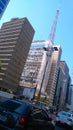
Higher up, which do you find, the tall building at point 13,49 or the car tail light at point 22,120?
the tall building at point 13,49

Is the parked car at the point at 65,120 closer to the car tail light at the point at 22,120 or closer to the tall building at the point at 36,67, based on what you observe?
the car tail light at the point at 22,120

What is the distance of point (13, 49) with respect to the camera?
378 feet

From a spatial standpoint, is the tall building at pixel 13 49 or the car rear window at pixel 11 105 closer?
the car rear window at pixel 11 105

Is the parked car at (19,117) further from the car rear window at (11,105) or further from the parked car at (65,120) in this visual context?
the parked car at (65,120)

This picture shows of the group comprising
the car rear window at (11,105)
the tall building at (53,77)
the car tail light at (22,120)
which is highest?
the tall building at (53,77)

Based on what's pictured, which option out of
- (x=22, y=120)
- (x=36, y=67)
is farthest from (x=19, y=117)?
(x=36, y=67)

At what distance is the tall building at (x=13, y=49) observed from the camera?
361ft

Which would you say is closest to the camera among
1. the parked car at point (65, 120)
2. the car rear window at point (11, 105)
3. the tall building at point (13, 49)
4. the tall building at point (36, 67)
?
the car rear window at point (11, 105)

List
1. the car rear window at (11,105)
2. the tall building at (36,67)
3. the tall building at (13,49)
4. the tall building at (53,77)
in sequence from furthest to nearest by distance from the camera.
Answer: the tall building at (53,77), the tall building at (36,67), the tall building at (13,49), the car rear window at (11,105)

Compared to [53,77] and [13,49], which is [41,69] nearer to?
[53,77]

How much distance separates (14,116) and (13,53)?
107m

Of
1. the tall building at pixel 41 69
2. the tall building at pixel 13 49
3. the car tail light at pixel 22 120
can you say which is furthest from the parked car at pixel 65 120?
the tall building at pixel 41 69

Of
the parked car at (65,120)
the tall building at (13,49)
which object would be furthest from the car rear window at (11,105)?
the tall building at (13,49)

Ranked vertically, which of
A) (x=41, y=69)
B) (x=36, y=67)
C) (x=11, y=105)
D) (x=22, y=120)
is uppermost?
(x=36, y=67)
